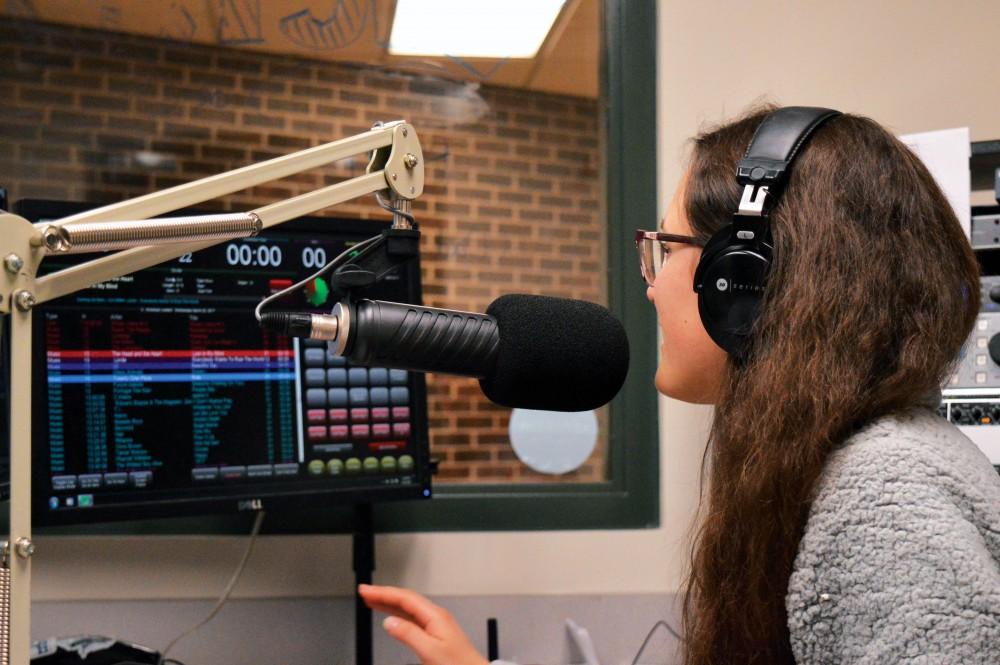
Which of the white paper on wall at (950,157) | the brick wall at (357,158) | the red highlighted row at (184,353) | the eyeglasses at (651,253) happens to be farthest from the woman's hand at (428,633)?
the white paper on wall at (950,157)

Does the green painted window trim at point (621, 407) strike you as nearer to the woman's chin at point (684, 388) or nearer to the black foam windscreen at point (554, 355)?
the woman's chin at point (684, 388)

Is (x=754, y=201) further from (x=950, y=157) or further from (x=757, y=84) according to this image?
(x=757, y=84)

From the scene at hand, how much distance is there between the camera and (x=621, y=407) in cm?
190

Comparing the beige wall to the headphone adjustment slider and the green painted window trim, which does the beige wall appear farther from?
the headphone adjustment slider

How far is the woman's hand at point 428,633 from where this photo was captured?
0.92 m

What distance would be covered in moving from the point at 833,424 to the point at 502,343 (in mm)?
319

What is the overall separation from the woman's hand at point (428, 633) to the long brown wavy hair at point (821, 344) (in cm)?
25

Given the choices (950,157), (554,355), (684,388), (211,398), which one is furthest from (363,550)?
(950,157)

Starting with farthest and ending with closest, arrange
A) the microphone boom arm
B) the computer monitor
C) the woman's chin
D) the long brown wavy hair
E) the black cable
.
Answer: the black cable, the computer monitor, the woman's chin, the long brown wavy hair, the microphone boom arm

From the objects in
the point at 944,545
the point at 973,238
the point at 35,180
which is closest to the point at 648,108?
the point at 973,238

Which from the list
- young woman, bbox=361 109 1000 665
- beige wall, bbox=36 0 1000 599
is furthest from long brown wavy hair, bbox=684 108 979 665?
beige wall, bbox=36 0 1000 599

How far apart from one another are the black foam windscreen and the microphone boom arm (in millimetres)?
119

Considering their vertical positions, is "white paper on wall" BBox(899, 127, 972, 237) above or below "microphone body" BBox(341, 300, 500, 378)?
above

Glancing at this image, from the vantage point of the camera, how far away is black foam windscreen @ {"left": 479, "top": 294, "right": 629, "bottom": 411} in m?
0.79
